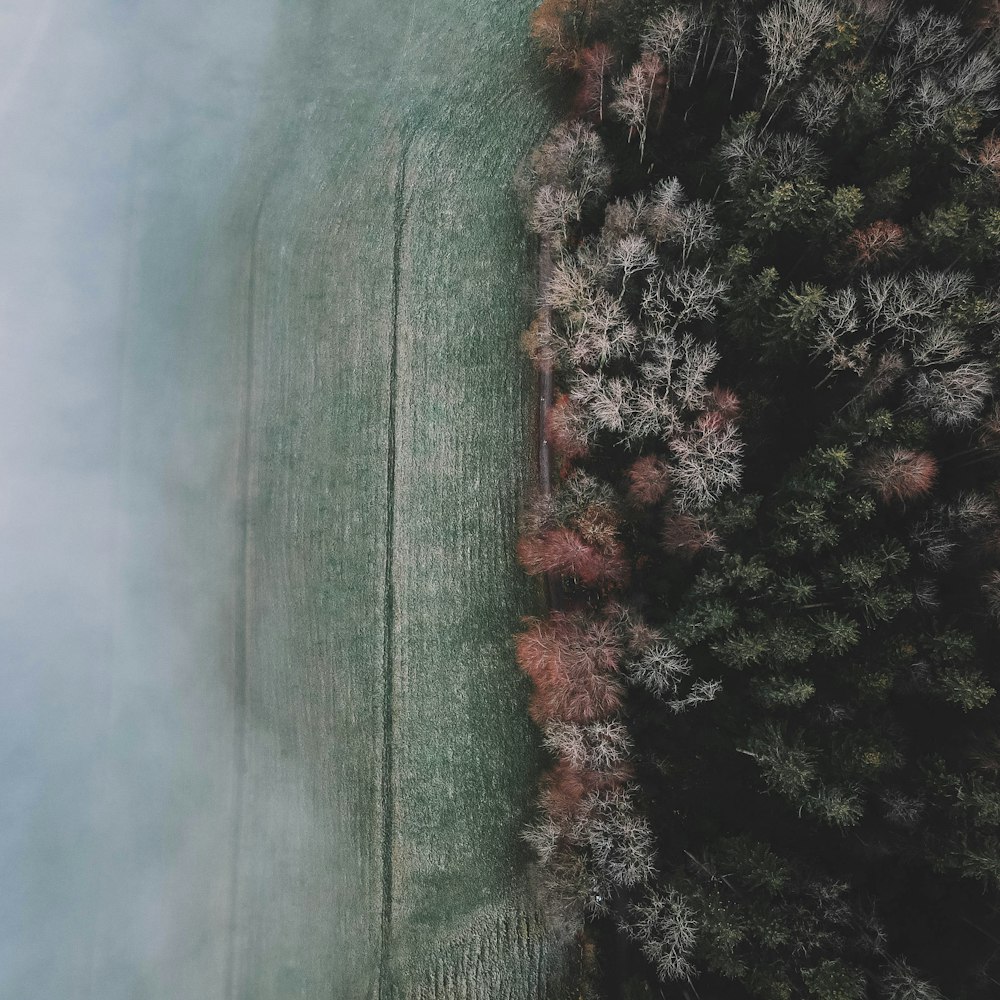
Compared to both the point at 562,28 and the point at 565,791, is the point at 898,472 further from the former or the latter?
the point at 562,28

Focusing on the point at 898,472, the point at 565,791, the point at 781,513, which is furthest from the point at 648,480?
the point at 565,791

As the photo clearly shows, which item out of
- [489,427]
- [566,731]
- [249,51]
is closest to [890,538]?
[566,731]

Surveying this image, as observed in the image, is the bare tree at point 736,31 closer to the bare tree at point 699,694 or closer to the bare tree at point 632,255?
the bare tree at point 632,255

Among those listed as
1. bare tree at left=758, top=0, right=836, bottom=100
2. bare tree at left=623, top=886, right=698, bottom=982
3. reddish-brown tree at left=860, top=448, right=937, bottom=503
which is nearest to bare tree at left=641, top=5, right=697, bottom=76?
bare tree at left=758, top=0, right=836, bottom=100

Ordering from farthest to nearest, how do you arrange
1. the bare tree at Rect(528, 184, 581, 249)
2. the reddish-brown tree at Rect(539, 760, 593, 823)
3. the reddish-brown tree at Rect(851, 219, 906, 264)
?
1. the bare tree at Rect(528, 184, 581, 249)
2. the reddish-brown tree at Rect(539, 760, 593, 823)
3. the reddish-brown tree at Rect(851, 219, 906, 264)

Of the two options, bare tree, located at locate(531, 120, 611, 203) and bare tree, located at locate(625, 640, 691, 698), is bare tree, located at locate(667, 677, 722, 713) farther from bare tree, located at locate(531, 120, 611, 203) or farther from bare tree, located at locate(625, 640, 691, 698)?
bare tree, located at locate(531, 120, 611, 203)

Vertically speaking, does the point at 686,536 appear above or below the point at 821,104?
below
